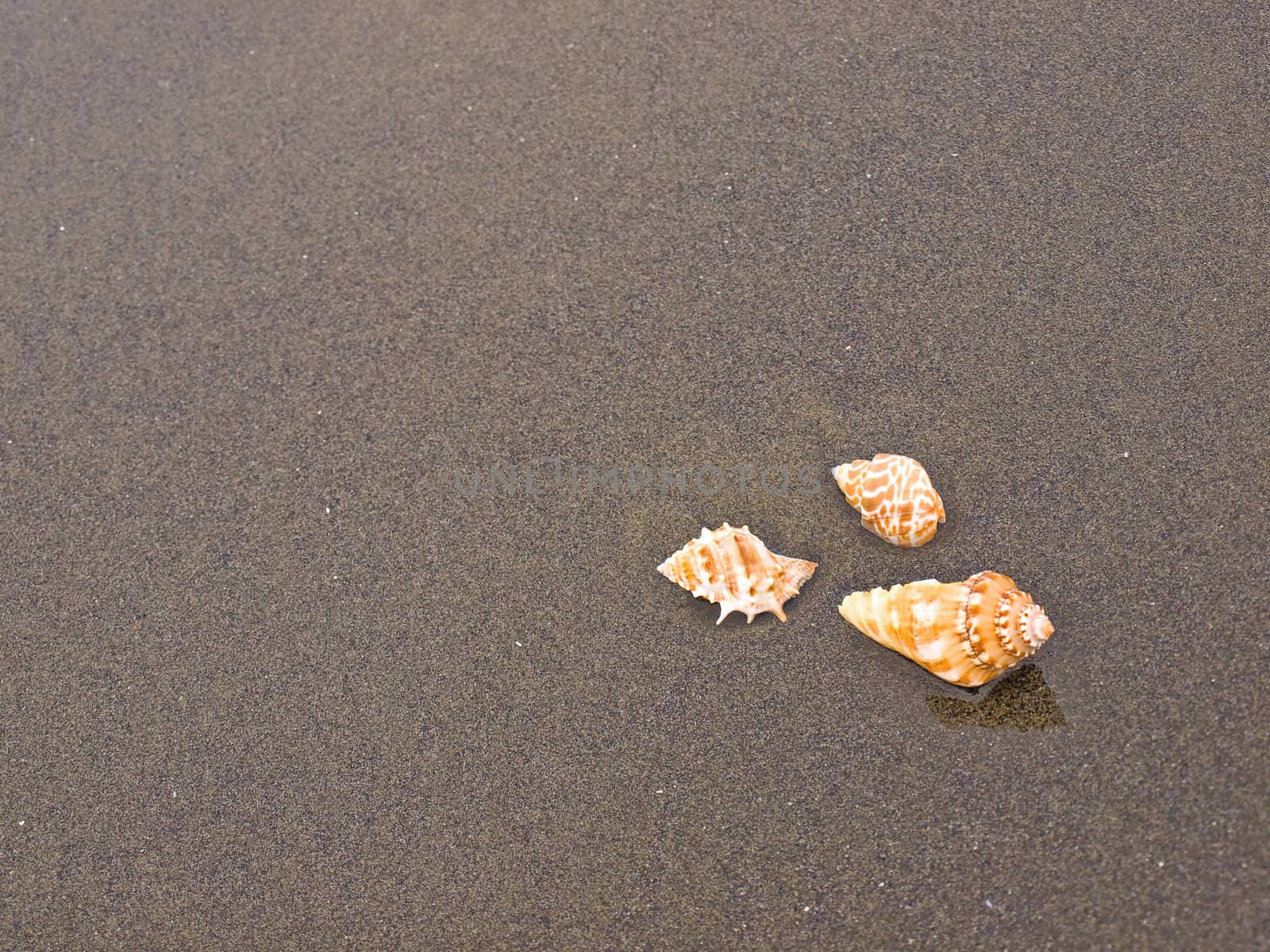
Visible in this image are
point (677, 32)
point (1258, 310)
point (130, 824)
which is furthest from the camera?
point (677, 32)

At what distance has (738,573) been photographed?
6.00ft

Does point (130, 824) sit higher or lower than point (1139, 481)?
lower

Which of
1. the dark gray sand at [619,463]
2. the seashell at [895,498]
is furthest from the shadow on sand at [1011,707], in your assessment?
the seashell at [895,498]

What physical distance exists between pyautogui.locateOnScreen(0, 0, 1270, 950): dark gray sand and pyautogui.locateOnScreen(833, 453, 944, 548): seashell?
61 millimetres

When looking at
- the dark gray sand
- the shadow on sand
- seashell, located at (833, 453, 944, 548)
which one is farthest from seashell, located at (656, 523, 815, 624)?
the shadow on sand

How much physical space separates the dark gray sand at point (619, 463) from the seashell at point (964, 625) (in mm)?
80

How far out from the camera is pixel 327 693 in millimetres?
1918

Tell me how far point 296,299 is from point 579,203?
2.32ft

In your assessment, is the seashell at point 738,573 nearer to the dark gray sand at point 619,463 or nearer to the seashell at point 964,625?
the dark gray sand at point 619,463

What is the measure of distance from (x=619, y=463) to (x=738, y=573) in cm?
38

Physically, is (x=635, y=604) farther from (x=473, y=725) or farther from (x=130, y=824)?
(x=130, y=824)

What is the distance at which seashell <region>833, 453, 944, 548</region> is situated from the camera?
1837 millimetres

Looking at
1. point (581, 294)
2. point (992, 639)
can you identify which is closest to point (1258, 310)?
point (992, 639)

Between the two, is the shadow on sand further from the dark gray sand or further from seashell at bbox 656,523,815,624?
seashell at bbox 656,523,815,624
